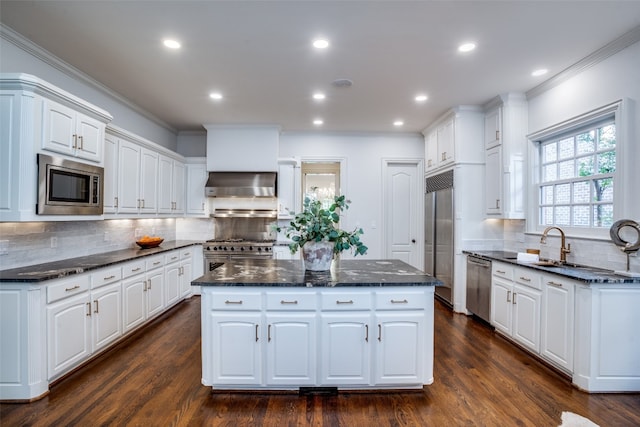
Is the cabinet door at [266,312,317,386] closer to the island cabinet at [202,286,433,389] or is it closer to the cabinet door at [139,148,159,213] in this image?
the island cabinet at [202,286,433,389]

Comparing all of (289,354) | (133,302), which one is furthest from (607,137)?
(133,302)

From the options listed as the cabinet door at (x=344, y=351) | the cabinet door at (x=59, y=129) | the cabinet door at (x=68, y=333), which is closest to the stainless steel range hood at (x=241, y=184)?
the cabinet door at (x=59, y=129)

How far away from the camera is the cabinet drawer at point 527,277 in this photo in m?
2.99

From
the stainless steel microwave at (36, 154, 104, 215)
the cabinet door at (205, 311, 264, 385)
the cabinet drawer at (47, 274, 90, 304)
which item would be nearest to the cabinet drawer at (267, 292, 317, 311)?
the cabinet door at (205, 311, 264, 385)

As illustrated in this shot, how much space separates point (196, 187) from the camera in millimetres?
→ 5387

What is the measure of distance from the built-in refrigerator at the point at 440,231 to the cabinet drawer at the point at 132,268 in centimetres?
404

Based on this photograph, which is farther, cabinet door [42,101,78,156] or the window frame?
the window frame

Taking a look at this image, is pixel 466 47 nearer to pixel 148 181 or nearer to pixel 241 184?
pixel 241 184

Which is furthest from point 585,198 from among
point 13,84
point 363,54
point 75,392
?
point 13,84

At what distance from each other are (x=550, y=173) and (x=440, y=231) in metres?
1.64

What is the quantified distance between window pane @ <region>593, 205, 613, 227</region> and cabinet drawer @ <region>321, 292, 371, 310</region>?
8.13 ft

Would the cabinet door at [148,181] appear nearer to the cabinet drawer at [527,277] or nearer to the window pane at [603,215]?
the cabinet drawer at [527,277]

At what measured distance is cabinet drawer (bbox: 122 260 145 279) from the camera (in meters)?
3.32

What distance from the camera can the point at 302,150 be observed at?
574cm
